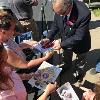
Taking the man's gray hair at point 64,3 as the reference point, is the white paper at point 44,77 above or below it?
below

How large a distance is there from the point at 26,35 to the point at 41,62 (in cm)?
76

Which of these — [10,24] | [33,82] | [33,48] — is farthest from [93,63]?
[10,24]

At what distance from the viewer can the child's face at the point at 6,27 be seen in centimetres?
405

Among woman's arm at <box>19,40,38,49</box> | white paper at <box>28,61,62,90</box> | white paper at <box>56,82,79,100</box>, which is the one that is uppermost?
woman's arm at <box>19,40,38,49</box>

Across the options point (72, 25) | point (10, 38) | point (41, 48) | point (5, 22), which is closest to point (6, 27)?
point (5, 22)

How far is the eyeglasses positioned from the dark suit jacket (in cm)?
164

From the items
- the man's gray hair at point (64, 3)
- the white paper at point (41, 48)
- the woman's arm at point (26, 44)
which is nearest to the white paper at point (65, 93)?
the white paper at point (41, 48)

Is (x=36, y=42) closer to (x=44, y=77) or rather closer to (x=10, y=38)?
(x=44, y=77)

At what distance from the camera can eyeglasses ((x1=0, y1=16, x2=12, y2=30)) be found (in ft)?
13.3

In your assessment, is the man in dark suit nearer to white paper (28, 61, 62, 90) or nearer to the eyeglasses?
white paper (28, 61, 62, 90)

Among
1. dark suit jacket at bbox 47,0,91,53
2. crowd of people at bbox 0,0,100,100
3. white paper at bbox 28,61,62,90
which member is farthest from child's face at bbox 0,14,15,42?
dark suit jacket at bbox 47,0,91,53

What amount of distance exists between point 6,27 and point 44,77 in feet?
3.60

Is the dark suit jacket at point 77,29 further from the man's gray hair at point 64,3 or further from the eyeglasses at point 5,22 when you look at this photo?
the eyeglasses at point 5,22

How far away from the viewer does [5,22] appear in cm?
404
